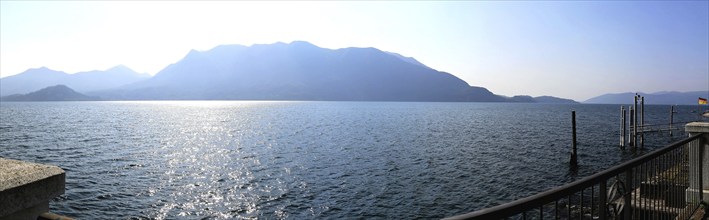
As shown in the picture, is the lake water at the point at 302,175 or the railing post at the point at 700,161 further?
the lake water at the point at 302,175

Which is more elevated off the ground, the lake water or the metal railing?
the metal railing

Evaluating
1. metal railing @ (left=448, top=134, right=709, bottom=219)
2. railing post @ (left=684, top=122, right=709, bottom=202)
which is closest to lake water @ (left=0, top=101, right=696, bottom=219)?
railing post @ (left=684, top=122, right=709, bottom=202)

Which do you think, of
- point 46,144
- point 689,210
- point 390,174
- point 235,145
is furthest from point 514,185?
point 46,144

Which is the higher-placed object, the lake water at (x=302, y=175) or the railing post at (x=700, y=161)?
the railing post at (x=700, y=161)

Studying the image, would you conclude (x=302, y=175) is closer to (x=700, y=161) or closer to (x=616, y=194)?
(x=700, y=161)

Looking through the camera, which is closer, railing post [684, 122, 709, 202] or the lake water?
railing post [684, 122, 709, 202]

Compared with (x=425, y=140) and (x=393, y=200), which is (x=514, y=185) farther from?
(x=425, y=140)

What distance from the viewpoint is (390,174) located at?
28.9 meters

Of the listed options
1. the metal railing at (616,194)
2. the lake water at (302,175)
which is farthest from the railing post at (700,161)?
the lake water at (302,175)

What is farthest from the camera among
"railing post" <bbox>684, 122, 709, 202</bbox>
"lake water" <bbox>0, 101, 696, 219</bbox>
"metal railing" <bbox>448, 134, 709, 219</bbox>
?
"lake water" <bbox>0, 101, 696, 219</bbox>

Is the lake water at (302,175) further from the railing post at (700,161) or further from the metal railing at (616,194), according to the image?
the metal railing at (616,194)

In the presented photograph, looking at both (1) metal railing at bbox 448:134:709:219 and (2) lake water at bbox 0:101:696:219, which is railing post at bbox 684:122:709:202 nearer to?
(1) metal railing at bbox 448:134:709:219

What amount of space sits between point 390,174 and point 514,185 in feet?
28.8

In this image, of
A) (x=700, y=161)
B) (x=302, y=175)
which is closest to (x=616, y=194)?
(x=700, y=161)
